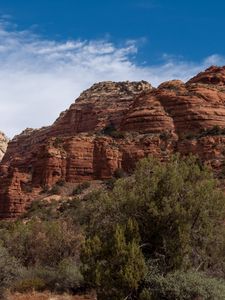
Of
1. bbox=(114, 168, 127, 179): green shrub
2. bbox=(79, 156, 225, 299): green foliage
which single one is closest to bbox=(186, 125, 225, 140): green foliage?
bbox=(114, 168, 127, 179): green shrub

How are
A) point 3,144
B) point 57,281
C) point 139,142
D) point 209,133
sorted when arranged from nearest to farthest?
point 57,281
point 209,133
point 139,142
point 3,144

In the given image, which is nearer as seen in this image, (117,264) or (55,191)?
(117,264)

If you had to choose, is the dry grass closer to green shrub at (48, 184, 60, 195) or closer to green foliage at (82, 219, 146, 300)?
green foliage at (82, 219, 146, 300)

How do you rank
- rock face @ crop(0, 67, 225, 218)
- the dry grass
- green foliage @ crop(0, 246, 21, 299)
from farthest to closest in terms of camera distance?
rock face @ crop(0, 67, 225, 218), the dry grass, green foliage @ crop(0, 246, 21, 299)

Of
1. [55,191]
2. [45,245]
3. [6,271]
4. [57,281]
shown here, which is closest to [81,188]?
[55,191]

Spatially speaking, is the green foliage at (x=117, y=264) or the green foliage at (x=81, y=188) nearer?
the green foliage at (x=117, y=264)

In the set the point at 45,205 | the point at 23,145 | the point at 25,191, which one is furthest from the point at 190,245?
the point at 23,145

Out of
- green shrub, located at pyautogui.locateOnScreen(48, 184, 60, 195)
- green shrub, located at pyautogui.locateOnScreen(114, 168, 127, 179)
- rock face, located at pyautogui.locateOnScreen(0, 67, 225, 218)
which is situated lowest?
green shrub, located at pyautogui.locateOnScreen(48, 184, 60, 195)

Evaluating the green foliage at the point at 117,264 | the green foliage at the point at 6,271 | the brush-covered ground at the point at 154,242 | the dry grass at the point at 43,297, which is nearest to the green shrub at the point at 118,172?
the brush-covered ground at the point at 154,242

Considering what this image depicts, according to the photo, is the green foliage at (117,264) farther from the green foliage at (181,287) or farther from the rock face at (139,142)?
the rock face at (139,142)

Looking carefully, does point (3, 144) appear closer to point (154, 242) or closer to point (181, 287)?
point (154, 242)

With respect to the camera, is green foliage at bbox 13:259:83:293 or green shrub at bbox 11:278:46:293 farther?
green foliage at bbox 13:259:83:293

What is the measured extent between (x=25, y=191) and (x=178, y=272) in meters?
51.7

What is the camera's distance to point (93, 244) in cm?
1873
